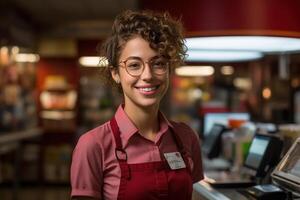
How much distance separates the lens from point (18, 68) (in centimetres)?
805

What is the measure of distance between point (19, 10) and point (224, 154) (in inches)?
216

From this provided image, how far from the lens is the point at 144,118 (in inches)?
72.8

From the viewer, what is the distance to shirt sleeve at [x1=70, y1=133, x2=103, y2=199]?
1.71m

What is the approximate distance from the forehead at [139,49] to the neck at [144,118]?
0.20m

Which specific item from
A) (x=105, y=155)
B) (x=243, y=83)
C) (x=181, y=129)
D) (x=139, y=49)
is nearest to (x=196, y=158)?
(x=181, y=129)

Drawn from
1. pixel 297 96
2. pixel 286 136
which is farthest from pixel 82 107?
pixel 286 136

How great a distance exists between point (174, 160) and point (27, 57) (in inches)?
292

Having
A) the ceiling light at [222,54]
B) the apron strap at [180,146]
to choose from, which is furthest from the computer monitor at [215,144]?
the apron strap at [180,146]

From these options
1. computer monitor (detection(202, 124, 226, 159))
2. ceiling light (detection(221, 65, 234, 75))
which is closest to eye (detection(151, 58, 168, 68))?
computer monitor (detection(202, 124, 226, 159))

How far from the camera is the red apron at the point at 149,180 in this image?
1.71 metres

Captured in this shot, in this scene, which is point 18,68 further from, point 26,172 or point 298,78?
point 298,78

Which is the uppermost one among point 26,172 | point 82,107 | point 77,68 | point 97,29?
point 97,29

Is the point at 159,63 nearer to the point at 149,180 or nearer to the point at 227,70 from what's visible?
the point at 149,180

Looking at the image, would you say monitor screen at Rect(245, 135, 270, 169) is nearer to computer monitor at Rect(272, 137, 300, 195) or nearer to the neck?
computer monitor at Rect(272, 137, 300, 195)
